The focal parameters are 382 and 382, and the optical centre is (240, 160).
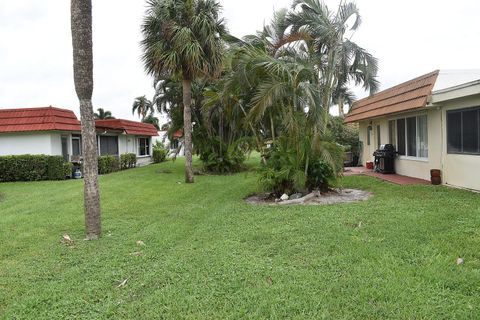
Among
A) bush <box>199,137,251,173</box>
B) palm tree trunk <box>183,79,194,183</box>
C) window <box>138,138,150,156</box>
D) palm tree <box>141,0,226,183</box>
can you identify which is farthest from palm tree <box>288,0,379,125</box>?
window <box>138,138,150,156</box>

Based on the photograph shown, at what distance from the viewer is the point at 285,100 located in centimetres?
927

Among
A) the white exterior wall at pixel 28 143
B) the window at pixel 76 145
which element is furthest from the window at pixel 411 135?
the window at pixel 76 145

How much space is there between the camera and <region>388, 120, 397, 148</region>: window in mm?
14095

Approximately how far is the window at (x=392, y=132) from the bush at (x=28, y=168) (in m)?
13.9

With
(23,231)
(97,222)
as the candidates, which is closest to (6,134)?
(23,231)

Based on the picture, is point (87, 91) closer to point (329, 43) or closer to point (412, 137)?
point (329, 43)

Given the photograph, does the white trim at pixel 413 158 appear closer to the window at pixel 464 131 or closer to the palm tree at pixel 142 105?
the window at pixel 464 131

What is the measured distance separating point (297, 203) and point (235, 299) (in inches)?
212

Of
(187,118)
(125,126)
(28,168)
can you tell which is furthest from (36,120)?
(187,118)

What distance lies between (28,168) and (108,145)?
6.56 meters

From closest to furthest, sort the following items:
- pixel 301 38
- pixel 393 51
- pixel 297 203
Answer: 1. pixel 297 203
2. pixel 301 38
3. pixel 393 51

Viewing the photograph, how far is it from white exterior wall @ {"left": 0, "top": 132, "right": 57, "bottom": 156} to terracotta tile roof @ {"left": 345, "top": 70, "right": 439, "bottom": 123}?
13651mm

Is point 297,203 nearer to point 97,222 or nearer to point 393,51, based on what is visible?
point 97,222

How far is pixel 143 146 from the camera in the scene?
93.5ft
